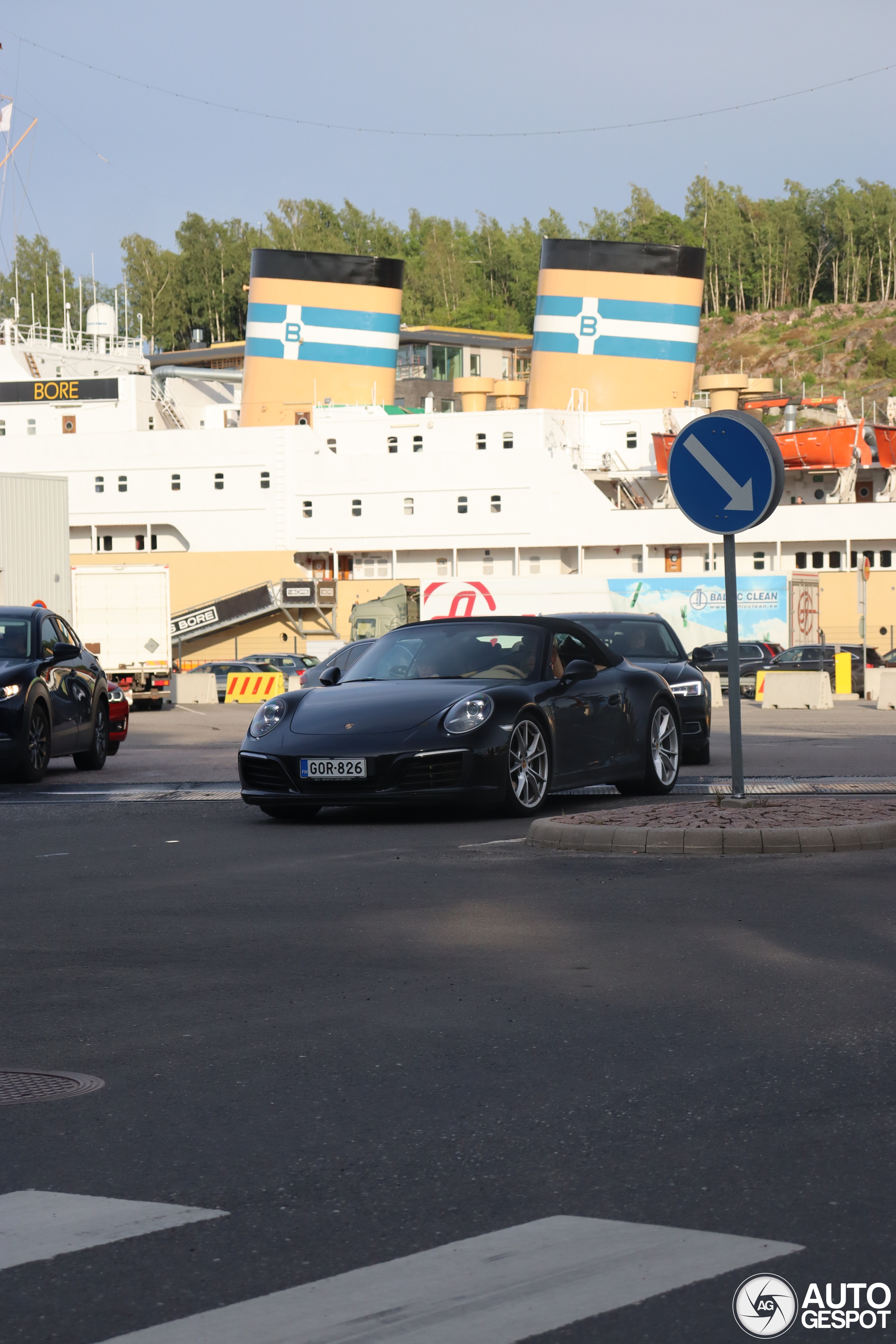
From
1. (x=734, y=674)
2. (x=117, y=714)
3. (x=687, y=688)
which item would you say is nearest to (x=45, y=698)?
(x=117, y=714)

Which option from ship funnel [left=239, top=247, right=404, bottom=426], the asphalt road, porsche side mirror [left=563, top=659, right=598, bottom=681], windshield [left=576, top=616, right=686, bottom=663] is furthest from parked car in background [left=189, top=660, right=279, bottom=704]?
the asphalt road

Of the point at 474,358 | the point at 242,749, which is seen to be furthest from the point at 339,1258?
the point at 474,358

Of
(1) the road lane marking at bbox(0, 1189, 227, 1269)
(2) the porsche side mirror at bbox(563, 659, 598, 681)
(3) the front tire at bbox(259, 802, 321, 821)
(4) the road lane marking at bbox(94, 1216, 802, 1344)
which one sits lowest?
(3) the front tire at bbox(259, 802, 321, 821)

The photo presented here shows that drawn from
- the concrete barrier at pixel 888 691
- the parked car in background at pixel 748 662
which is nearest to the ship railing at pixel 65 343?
the parked car in background at pixel 748 662

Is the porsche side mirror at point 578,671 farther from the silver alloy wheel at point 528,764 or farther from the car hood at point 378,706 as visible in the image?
the car hood at point 378,706

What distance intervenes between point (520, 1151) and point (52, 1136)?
3.92ft

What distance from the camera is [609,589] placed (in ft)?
175

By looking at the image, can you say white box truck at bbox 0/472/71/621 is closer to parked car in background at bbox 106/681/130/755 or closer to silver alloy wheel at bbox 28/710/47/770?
parked car in background at bbox 106/681/130/755

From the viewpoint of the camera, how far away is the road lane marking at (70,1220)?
10.9ft

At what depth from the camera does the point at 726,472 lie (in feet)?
35.6

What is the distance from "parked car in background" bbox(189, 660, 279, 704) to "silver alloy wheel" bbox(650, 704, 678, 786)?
105 feet

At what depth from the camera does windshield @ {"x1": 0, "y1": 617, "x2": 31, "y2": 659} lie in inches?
628

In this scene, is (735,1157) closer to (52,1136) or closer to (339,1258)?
(339,1258)

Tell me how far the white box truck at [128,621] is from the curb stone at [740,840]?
29832 mm
